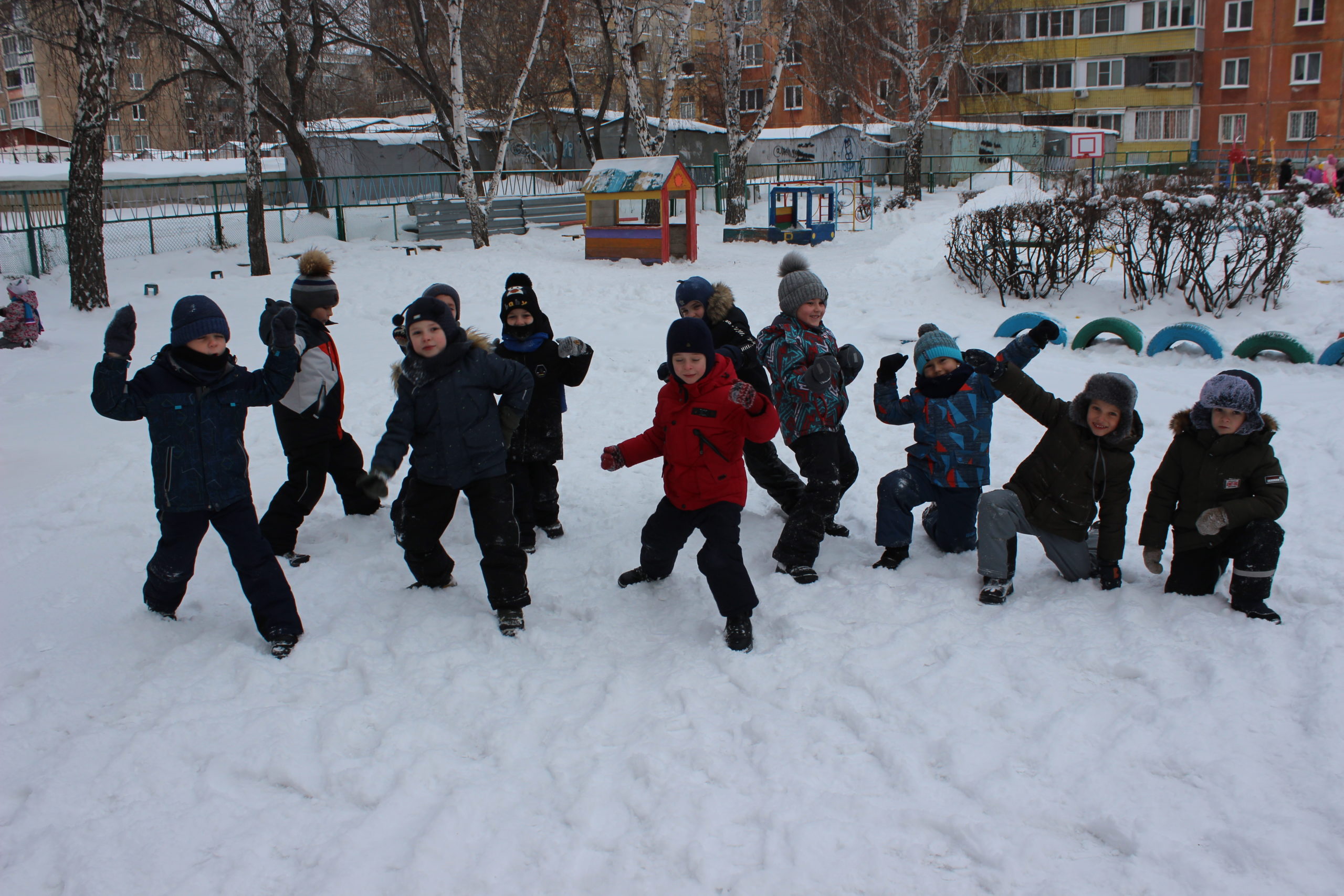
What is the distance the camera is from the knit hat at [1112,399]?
12.7 ft

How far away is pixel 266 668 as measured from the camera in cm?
360

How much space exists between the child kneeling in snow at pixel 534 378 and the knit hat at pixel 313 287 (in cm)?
91

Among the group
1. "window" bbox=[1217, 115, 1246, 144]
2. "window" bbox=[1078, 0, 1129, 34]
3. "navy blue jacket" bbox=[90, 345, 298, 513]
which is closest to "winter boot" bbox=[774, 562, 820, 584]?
"navy blue jacket" bbox=[90, 345, 298, 513]

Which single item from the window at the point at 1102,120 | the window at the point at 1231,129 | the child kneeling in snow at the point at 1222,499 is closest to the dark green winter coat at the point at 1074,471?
the child kneeling in snow at the point at 1222,499

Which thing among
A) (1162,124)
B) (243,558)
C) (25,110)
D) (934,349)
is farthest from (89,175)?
(25,110)

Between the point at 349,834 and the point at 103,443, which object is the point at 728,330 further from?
the point at 103,443

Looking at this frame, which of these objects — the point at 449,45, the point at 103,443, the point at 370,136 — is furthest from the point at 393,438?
the point at 370,136

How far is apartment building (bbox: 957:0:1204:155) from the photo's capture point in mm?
41969

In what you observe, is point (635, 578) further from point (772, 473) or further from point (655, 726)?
point (655, 726)

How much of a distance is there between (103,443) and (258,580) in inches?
151

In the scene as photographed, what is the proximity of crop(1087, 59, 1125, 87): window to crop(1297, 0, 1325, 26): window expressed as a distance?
6.93 metres

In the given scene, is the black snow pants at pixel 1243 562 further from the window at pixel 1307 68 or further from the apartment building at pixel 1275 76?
the window at pixel 1307 68

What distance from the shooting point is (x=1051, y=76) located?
44.7m

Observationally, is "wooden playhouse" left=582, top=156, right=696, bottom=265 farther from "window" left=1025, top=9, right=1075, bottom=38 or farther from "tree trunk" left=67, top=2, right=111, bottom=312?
"window" left=1025, top=9, right=1075, bottom=38
